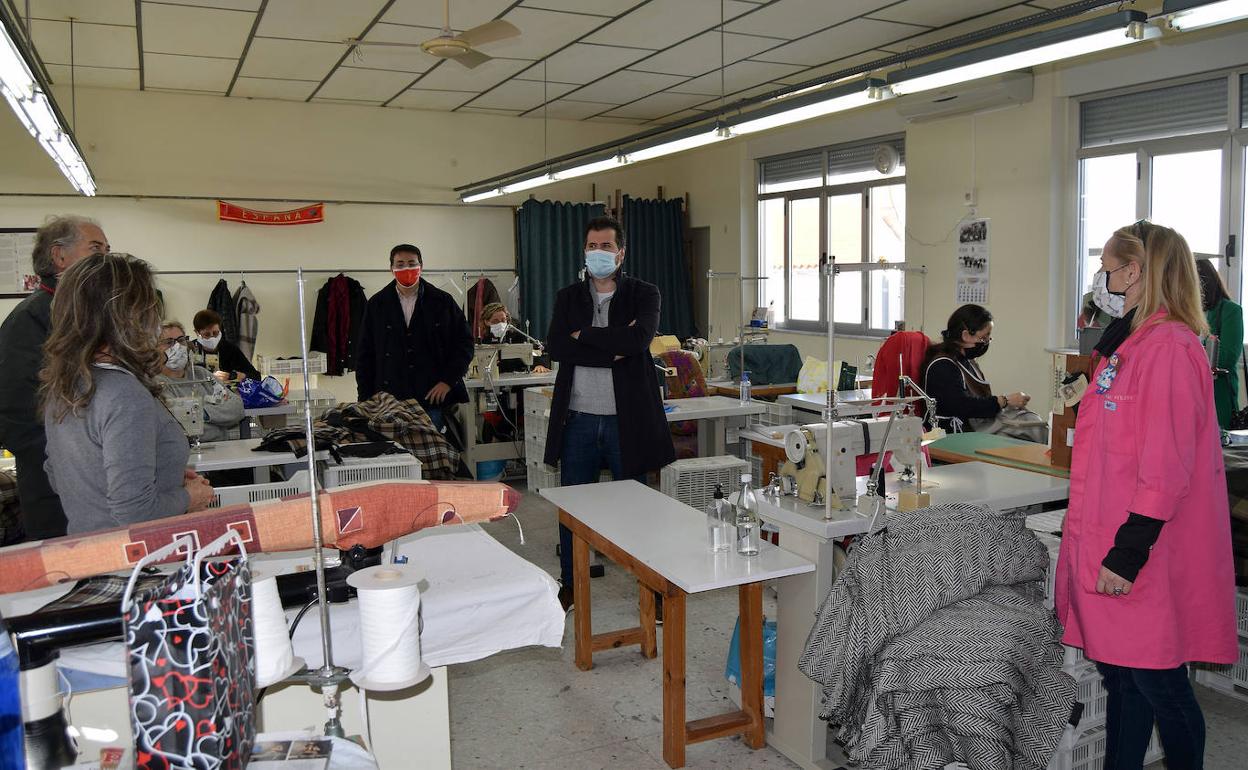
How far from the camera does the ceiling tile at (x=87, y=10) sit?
5230 mm

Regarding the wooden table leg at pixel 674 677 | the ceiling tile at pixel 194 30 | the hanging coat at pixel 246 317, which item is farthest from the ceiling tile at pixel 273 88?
the wooden table leg at pixel 674 677

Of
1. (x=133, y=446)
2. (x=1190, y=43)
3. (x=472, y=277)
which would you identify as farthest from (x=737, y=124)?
(x=472, y=277)

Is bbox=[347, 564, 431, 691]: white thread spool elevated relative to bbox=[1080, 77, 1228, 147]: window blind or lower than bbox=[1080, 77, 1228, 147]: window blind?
lower

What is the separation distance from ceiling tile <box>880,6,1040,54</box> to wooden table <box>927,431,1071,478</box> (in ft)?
9.35

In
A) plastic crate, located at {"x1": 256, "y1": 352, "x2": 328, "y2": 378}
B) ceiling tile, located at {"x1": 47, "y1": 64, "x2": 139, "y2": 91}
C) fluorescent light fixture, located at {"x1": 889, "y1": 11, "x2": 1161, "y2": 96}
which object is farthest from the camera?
ceiling tile, located at {"x1": 47, "y1": 64, "x2": 139, "y2": 91}

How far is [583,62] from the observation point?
274 inches

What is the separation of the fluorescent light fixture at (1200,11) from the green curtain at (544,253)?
6856 mm

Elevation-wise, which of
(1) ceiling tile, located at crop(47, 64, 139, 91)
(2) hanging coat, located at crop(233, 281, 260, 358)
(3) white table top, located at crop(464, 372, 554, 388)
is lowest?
(3) white table top, located at crop(464, 372, 554, 388)

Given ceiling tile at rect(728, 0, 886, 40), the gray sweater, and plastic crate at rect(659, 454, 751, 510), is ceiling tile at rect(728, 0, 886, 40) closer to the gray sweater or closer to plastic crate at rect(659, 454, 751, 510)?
plastic crate at rect(659, 454, 751, 510)

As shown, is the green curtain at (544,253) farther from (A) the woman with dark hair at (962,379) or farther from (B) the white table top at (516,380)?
(A) the woman with dark hair at (962,379)

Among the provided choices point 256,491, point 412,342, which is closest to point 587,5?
point 412,342

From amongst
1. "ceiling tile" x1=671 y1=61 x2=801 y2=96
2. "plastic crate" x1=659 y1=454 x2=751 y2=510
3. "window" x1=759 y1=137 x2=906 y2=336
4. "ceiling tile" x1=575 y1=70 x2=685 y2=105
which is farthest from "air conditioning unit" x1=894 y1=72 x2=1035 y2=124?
"plastic crate" x1=659 y1=454 x2=751 y2=510

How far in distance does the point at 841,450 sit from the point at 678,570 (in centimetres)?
61

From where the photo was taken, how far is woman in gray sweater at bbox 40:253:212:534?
1854 millimetres
